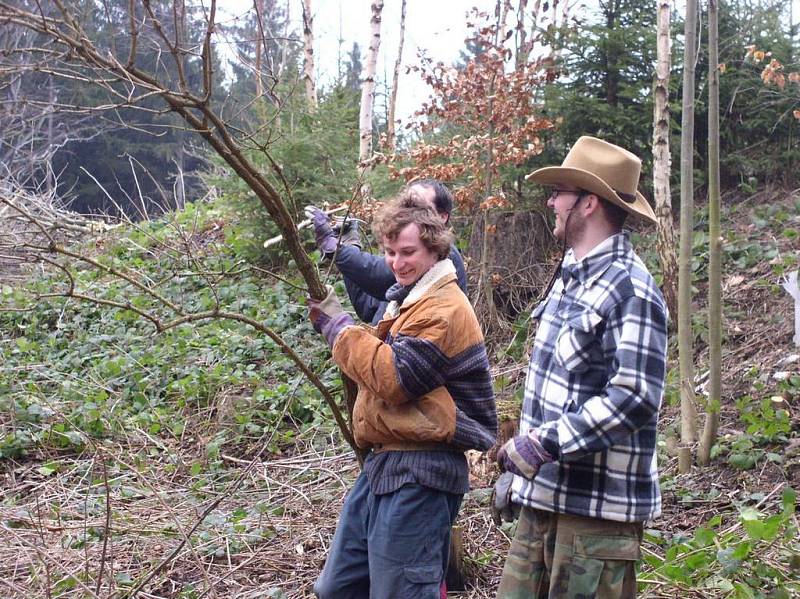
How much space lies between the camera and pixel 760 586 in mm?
3412

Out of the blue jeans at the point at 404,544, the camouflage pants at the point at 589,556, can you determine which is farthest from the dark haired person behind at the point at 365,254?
the camouflage pants at the point at 589,556

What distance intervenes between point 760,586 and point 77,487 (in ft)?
14.3

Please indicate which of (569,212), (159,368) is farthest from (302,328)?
(569,212)

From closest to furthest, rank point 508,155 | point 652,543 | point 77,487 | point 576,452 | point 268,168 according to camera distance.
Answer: point 576,452
point 652,543
point 77,487
point 508,155
point 268,168

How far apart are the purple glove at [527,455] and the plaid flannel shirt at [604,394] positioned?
0.09 ft

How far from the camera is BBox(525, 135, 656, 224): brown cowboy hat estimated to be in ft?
8.18

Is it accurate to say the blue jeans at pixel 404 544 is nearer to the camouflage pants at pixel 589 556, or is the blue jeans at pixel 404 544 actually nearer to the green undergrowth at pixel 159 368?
the camouflage pants at pixel 589 556

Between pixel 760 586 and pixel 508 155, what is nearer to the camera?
pixel 760 586

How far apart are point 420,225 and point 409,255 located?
116 mm

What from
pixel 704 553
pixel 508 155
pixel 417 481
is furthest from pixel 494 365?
pixel 417 481

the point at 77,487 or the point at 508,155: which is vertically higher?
the point at 508,155

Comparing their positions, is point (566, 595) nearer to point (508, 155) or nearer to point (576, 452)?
point (576, 452)

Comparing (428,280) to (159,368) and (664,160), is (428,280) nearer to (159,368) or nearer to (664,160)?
(664,160)

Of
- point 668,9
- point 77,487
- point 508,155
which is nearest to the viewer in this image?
point 77,487
